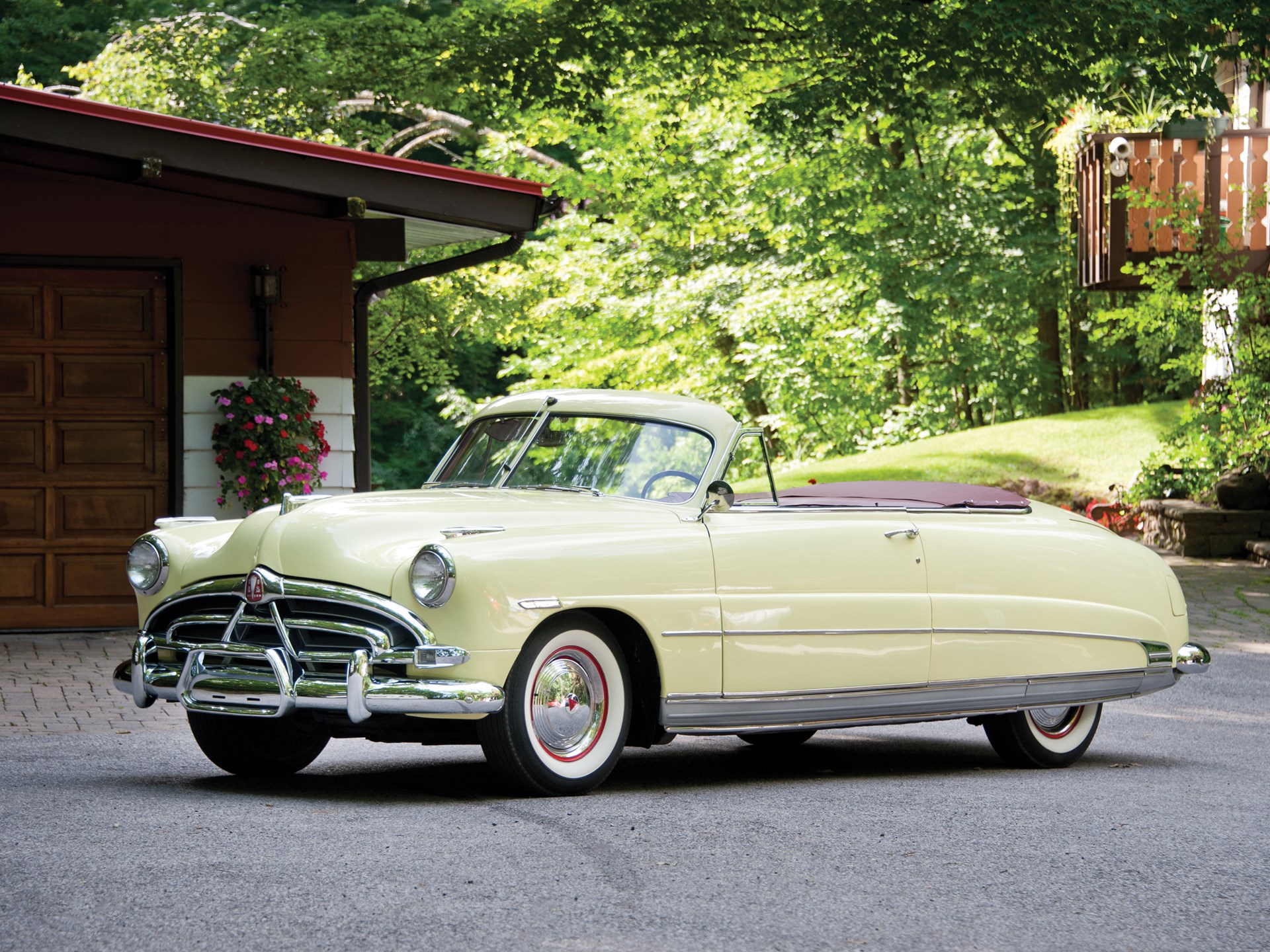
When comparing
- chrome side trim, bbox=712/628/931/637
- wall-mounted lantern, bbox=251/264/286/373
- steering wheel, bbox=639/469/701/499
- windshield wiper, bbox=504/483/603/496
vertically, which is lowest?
chrome side trim, bbox=712/628/931/637

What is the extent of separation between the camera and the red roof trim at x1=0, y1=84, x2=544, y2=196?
1109 centimetres

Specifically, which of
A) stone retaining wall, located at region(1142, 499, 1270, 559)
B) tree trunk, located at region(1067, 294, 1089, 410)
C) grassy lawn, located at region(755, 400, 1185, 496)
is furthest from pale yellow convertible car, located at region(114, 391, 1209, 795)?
tree trunk, located at region(1067, 294, 1089, 410)

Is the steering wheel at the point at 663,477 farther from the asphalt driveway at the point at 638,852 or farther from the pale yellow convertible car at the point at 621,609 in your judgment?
the asphalt driveway at the point at 638,852

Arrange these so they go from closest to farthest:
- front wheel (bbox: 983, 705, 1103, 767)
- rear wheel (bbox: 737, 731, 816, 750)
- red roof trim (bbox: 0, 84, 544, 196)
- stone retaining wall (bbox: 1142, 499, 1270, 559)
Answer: front wheel (bbox: 983, 705, 1103, 767), rear wheel (bbox: 737, 731, 816, 750), red roof trim (bbox: 0, 84, 544, 196), stone retaining wall (bbox: 1142, 499, 1270, 559)

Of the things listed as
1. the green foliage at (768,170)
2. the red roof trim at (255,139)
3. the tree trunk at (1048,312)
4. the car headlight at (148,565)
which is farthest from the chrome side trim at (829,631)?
the tree trunk at (1048,312)

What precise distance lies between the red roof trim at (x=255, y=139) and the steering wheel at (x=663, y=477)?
515cm

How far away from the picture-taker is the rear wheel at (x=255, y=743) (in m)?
6.93

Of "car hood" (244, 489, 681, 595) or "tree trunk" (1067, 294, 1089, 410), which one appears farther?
"tree trunk" (1067, 294, 1089, 410)

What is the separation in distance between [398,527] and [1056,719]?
3683 millimetres

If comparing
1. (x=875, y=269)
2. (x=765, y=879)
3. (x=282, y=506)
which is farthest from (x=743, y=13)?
(x=765, y=879)

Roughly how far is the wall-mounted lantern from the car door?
21.9ft

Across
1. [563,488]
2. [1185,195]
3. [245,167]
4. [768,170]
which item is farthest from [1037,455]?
[563,488]

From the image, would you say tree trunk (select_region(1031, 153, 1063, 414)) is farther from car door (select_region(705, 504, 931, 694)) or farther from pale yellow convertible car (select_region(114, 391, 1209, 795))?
car door (select_region(705, 504, 931, 694))

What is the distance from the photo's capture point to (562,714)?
20.5ft
